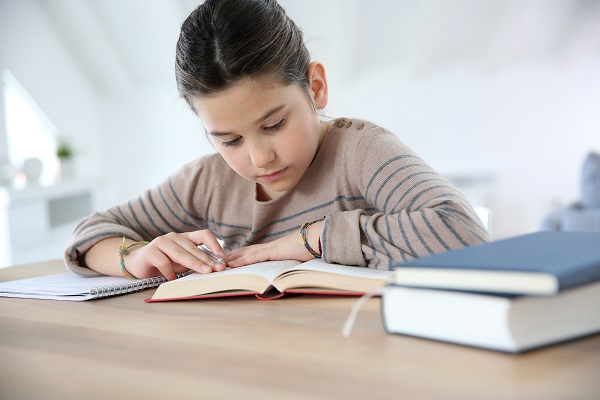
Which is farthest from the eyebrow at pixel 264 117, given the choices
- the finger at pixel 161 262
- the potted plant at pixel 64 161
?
the potted plant at pixel 64 161

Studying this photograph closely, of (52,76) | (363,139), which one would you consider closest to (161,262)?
(363,139)

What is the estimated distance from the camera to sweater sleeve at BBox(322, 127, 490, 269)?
3.27 feet

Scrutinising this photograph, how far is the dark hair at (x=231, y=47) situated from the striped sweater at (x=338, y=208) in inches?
8.1

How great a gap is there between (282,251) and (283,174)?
179mm

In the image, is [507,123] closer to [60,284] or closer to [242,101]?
[242,101]

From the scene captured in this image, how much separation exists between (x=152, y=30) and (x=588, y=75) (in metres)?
3.65

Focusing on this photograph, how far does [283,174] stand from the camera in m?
1.26

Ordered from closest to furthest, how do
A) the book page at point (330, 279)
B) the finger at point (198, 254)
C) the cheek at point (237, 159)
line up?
the book page at point (330, 279)
the finger at point (198, 254)
the cheek at point (237, 159)

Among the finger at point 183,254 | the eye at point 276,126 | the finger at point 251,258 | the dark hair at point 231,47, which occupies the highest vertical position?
the dark hair at point 231,47

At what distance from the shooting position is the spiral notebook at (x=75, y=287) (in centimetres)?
105

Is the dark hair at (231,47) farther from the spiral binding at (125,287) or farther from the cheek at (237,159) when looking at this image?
the spiral binding at (125,287)

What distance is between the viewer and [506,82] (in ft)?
18.1

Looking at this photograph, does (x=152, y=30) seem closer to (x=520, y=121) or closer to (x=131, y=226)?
(x=520, y=121)

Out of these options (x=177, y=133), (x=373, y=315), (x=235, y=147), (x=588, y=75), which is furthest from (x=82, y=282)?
(x=588, y=75)
